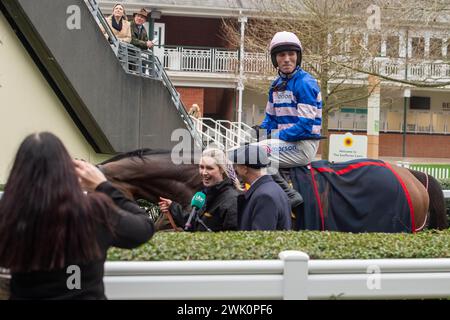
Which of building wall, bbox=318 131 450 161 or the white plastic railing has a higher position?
building wall, bbox=318 131 450 161

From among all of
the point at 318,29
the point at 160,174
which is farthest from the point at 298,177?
the point at 318,29

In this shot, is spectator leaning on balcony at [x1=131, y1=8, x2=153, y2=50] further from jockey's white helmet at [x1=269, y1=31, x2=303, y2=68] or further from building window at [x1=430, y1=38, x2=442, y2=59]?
jockey's white helmet at [x1=269, y1=31, x2=303, y2=68]

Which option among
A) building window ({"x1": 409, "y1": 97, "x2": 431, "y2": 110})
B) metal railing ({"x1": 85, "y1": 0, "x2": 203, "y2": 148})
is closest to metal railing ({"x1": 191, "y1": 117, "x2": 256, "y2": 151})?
metal railing ({"x1": 85, "y1": 0, "x2": 203, "y2": 148})

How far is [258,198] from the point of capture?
461cm

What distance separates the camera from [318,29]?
55.0 feet

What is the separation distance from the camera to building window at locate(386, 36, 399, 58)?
15.6 meters

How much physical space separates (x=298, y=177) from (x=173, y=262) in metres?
2.55

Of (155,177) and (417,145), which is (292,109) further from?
(417,145)

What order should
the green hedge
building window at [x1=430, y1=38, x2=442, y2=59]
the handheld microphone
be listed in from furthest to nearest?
building window at [x1=430, y1=38, x2=442, y2=59] < the handheld microphone < the green hedge

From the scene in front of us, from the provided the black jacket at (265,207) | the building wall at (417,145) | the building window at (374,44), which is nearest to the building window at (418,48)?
the building window at (374,44)

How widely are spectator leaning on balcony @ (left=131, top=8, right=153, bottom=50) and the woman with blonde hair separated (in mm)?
7356

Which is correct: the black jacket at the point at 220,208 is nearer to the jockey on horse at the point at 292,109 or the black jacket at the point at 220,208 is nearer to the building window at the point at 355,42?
the jockey on horse at the point at 292,109

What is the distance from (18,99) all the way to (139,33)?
307 cm

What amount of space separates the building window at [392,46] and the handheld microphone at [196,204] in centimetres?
1142
